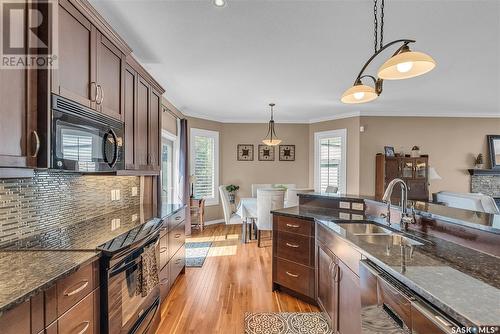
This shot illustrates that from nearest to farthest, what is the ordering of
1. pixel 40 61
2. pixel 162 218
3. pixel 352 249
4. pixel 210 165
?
pixel 40 61, pixel 352 249, pixel 162 218, pixel 210 165

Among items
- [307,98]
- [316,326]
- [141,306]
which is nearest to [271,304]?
[316,326]

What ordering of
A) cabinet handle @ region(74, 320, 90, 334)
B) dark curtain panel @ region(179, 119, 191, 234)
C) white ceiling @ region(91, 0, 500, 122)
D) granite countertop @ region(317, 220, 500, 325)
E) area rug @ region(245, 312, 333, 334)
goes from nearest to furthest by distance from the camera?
granite countertop @ region(317, 220, 500, 325), cabinet handle @ region(74, 320, 90, 334), white ceiling @ region(91, 0, 500, 122), area rug @ region(245, 312, 333, 334), dark curtain panel @ region(179, 119, 191, 234)

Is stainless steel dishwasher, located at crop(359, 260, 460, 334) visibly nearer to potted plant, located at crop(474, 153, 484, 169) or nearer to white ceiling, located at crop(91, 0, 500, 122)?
white ceiling, located at crop(91, 0, 500, 122)

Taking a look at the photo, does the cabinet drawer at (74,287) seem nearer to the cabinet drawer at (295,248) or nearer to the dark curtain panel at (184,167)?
the cabinet drawer at (295,248)

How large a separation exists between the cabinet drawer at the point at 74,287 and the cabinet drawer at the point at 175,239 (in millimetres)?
1400

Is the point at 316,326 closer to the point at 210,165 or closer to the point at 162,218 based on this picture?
the point at 162,218

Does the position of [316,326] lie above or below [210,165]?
below

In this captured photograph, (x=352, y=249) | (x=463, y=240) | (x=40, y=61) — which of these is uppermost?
(x=40, y=61)

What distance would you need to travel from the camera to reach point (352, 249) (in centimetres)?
167

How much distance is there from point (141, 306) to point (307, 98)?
3.95m

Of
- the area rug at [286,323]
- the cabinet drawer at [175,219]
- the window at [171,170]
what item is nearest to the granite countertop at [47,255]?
the cabinet drawer at [175,219]

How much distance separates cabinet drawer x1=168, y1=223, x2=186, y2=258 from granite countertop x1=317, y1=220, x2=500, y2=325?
1917 millimetres

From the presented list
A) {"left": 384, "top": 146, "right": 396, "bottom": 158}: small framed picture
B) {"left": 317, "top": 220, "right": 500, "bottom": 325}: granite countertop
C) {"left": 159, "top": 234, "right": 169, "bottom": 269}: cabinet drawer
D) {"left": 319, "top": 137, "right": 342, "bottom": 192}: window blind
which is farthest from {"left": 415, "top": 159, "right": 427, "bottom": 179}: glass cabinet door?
{"left": 159, "top": 234, "right": 169, "bottom": 269}: cabinet drawer

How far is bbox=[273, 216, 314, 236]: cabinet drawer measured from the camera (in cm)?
249
